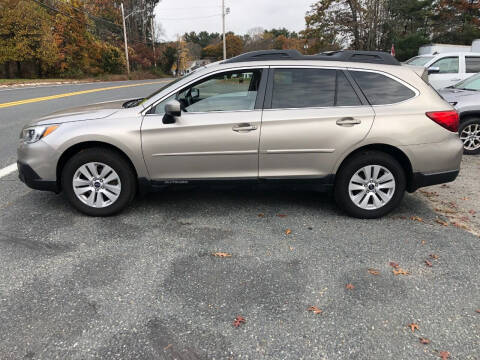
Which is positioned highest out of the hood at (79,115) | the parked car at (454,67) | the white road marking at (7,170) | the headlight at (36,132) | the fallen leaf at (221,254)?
the parked car at (454,67)

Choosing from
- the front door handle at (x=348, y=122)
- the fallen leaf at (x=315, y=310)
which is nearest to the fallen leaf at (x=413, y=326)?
the fallen leaf at (x=315, y=310)

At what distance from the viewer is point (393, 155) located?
4.13 meters

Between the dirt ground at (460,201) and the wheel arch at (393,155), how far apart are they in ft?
2.09

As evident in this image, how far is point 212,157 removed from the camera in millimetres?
3980

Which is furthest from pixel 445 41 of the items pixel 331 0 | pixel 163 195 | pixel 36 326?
pixel 36 326

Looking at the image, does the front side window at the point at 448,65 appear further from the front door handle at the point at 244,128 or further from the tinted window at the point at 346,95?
the front door handle at the point at 244,128

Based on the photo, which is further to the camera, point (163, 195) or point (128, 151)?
point (163, 195)

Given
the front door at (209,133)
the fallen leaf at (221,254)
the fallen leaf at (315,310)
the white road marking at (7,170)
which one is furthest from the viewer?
the white road marking at (7,170)

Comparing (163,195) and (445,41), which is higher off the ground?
(445,41)

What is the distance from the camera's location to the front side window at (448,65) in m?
10.6

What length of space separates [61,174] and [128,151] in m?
0.79

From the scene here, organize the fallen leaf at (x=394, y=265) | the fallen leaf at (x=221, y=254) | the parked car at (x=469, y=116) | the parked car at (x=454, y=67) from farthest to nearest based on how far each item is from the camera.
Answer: the parked car at (x=454, y=67) < the parked car at (x=469, y=116) < the fallen leaf at (x=221, y=254) < the fallen leaf at (x=394, y=265)

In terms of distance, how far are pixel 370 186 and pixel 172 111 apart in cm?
226

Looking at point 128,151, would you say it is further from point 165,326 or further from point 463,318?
point 463,318
